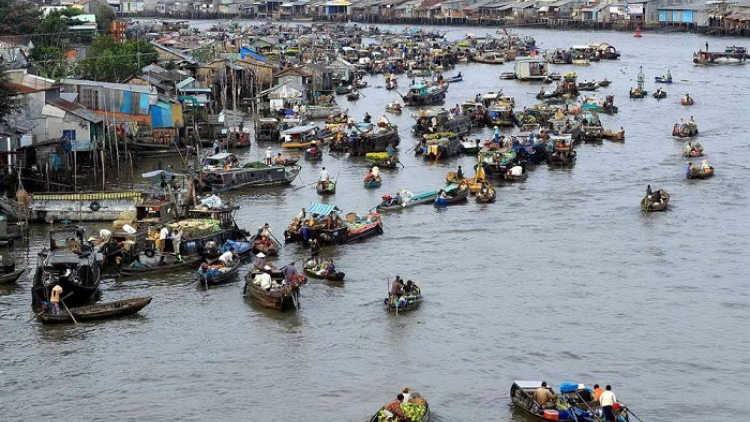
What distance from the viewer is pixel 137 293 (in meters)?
22.9

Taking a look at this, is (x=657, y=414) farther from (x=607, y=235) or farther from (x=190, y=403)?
(x=607, y=235)

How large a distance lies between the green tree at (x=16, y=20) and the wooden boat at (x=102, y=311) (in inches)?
1210

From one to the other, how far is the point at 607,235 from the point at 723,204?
4.64 meters

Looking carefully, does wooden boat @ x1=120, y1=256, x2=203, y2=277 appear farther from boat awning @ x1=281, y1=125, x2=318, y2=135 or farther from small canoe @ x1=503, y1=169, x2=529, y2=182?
boat awning @ x1=281, y1=125, x2=318, y2=135

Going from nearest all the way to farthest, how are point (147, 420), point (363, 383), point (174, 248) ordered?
point (147, 420) → point (363, 383) → point (174, 248)

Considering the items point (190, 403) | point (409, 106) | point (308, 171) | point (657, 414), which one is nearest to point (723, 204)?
point (308, 171)

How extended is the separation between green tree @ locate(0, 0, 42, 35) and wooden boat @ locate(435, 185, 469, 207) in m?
25.6

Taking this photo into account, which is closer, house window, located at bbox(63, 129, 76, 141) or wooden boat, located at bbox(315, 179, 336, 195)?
wooden boat, located at bbox(315, 179, 336, 195)

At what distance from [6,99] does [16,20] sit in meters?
20.7

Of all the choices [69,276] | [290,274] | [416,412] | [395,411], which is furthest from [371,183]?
[395,411]

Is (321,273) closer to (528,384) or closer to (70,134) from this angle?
(528,384)

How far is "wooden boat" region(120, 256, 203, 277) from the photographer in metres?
23.7

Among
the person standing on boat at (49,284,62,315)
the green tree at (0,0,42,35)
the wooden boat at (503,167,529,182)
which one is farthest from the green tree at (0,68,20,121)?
the green tree at (0,0,42,35)

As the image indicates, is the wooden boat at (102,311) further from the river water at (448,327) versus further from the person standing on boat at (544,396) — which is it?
the person standing on boat at (544,396)
